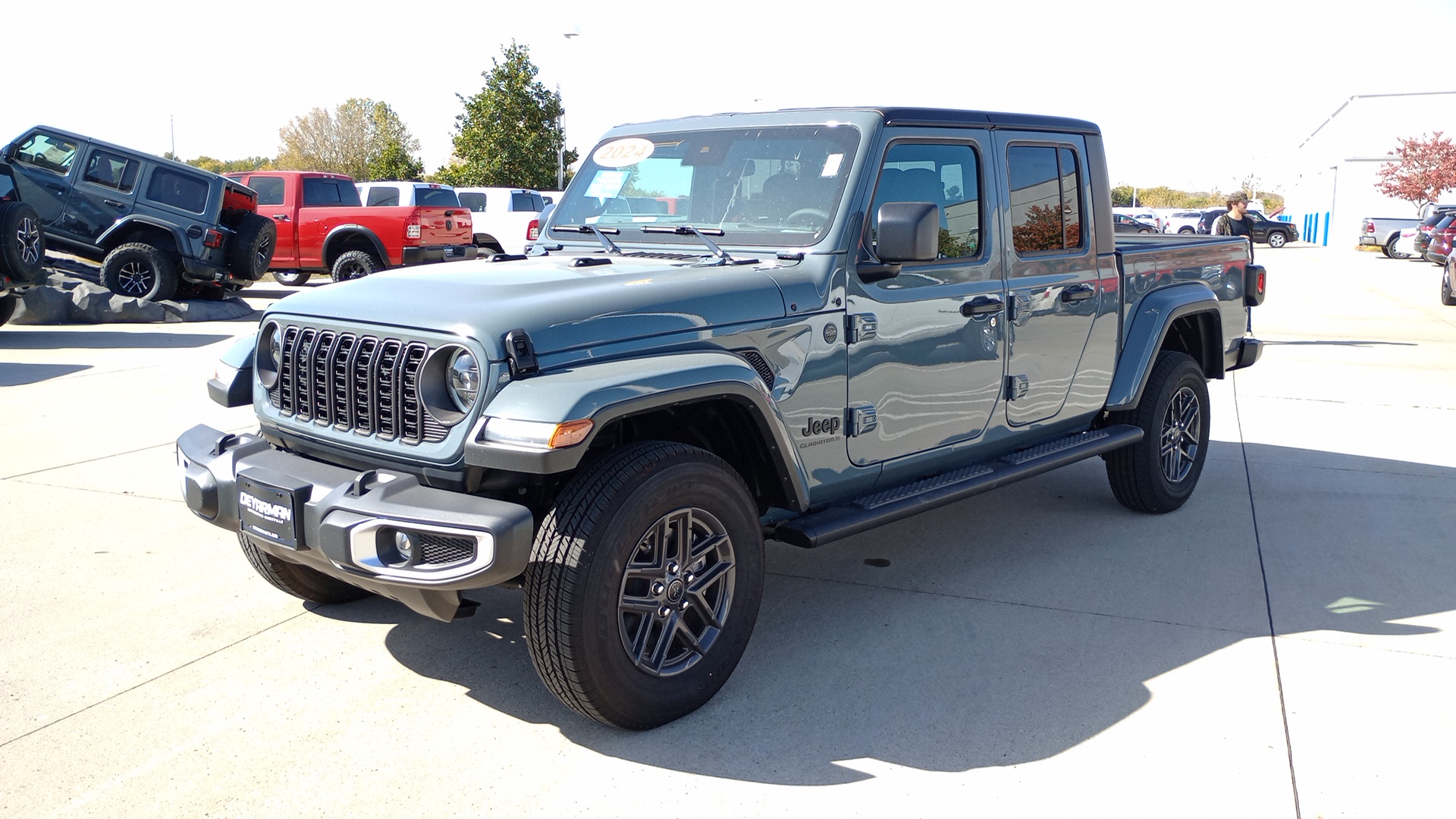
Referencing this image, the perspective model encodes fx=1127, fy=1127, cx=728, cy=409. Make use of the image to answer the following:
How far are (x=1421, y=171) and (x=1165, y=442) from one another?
5183 cm

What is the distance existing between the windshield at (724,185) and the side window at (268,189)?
15606 mm

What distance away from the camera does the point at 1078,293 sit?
515cm

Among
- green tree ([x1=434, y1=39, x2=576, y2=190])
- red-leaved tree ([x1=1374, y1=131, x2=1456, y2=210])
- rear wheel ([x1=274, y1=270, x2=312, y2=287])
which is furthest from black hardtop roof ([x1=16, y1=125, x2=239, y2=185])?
red-leaved tree ([x1=1374, y1=131, x2=1456, y2=210])

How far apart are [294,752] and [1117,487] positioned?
4.27 meters

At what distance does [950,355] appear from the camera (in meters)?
4.47

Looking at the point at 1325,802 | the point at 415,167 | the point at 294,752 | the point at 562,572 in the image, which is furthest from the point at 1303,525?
the point at 415,167

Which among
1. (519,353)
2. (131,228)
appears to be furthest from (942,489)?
(131,228)

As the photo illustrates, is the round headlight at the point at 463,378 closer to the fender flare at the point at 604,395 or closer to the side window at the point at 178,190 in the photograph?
the fender flare at the point at 604,395

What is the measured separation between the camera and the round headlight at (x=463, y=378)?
10.8 ft

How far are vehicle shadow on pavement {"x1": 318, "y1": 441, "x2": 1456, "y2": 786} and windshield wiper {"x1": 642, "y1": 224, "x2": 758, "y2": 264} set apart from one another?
1437 mm

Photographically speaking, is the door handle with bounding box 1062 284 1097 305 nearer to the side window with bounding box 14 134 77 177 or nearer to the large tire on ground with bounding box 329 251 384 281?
the large tire on ground with bounding box 329 251 384 281

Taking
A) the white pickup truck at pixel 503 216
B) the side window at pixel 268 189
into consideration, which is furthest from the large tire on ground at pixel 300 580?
the side window at pixel 268 189

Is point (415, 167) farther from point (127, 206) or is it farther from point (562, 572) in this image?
point (562, 572)

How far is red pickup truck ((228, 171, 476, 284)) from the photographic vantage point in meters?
17.9
